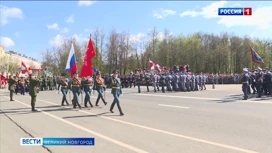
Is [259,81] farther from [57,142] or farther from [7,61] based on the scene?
[7,61]

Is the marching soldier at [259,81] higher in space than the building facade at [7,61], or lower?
lower

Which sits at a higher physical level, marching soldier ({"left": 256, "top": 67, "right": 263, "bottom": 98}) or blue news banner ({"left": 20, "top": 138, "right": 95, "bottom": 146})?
marching soldier ({"left": 256, "top": 67, "right": 263, "bottom": 98})

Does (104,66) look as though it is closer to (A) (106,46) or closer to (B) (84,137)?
(A) (106,46)

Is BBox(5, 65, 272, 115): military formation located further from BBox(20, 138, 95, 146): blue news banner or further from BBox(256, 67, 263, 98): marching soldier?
BBox(20, 138, 95, 146): blue news banner

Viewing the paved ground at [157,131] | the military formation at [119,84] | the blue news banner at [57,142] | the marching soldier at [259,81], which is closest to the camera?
the paved ground at [157,131]

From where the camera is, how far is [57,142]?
789cm

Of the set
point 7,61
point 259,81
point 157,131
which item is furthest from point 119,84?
point 7,61

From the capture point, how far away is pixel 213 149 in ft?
21.5

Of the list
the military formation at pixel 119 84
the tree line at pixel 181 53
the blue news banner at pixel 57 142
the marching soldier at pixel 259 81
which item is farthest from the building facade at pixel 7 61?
the blue news banner at pixel 57 142

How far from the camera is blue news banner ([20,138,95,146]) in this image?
7.76 m

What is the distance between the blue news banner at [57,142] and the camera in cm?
776

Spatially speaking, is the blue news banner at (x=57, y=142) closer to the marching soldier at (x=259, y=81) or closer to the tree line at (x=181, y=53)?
the marching soldier at (x=259, y=81)

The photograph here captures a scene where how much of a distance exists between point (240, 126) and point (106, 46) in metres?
59.0

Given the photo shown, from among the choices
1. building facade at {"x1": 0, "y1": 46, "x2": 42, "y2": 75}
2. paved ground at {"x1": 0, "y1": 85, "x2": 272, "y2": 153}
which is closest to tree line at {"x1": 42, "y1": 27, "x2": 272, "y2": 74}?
building facade at {"x1": 0, "y1": 46, "x2": 42, "y2": 75}
